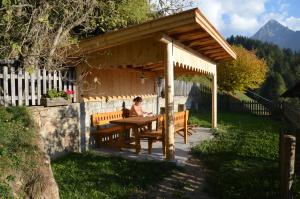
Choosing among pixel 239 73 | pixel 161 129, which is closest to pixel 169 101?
pixel 161 129

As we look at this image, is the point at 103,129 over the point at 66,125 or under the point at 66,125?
under

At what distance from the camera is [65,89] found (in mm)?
9062

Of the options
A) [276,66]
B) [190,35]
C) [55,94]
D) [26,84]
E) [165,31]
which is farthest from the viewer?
[276,66]

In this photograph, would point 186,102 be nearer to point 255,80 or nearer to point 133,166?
point 255,80

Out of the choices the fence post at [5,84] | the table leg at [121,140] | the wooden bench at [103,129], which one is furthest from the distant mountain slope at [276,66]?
the fence post at [5,84]

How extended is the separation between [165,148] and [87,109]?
250cm

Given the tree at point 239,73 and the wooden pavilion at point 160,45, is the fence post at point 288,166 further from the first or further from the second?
the tree at point 239,73

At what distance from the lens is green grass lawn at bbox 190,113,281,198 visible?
6.39 m

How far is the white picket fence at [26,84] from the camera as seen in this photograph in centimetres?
746

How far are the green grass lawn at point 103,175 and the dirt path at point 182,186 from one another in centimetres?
18

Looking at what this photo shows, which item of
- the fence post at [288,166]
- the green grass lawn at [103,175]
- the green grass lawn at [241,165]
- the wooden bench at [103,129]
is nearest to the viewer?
the fence post at [288,166]

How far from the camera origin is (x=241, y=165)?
8180 mm

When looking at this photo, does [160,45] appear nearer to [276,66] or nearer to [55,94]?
[55,94]

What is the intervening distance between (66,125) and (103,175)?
92.1 inches
